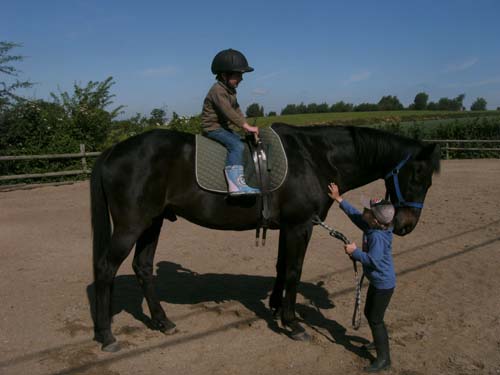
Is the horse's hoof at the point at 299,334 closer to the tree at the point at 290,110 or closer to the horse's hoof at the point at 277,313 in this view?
the horse's hoof at the point at 277,313

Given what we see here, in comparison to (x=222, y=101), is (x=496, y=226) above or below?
below

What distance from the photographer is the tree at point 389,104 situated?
63.1 m

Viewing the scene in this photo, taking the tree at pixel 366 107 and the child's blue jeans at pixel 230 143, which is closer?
the child's blue jeans at pixel 230 143

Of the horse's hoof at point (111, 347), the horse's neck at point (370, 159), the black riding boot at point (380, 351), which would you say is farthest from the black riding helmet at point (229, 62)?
the horse's hoof at point (111, 347)

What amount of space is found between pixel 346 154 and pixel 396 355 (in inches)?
74.0

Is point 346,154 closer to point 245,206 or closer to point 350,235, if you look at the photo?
point 245,206

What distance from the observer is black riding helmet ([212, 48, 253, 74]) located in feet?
13.7

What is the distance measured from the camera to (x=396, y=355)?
3750 millimetres

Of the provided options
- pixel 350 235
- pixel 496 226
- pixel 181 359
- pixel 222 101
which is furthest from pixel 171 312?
pixel 496 226

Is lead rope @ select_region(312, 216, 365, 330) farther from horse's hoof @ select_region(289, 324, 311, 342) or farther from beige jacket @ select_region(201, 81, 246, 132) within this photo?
beige jacket @ select_region(201, 81, 246, 132)

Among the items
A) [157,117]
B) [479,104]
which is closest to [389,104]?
[479,104]

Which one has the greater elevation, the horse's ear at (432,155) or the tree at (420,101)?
the tree at (420,101)

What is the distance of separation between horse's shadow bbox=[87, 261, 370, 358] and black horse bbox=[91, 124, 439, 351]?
0.47 m

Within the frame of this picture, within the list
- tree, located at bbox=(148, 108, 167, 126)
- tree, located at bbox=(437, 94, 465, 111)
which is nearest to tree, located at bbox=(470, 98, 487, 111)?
tree, located at bbox=(437, 94, 465, 111)
